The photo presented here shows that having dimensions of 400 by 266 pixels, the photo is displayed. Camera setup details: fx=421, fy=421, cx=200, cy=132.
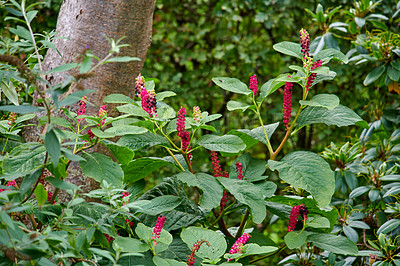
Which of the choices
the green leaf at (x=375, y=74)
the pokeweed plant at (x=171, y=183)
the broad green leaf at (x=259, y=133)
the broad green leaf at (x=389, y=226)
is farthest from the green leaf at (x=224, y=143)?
the green leaf at (x=375, y=74)

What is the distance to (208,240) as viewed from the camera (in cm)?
98

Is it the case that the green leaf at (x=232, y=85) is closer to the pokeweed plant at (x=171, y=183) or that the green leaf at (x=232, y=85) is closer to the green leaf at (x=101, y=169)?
the pokeweed plant at (x=171, y=183)

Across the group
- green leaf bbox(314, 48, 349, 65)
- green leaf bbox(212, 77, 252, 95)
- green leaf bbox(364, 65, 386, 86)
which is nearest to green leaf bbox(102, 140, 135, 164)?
green leaf bbox(212, 77, 252, 95)

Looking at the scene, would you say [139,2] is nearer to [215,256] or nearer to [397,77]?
[215,256]

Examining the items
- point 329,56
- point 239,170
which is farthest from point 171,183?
point 329,56

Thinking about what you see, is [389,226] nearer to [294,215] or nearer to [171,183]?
[294,215]

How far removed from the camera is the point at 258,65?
3.72 m

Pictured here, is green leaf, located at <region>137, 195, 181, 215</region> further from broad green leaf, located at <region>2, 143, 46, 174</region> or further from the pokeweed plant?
broad green leaf, located at <region>2, 143, 46, 174</region>

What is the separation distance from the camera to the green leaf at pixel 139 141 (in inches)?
41.8

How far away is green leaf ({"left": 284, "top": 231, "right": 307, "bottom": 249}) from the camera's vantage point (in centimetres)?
103

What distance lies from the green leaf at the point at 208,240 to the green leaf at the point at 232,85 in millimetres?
400

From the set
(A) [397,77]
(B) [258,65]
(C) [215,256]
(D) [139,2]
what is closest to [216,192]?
(C) [215,256]

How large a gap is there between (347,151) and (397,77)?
0.42 metres

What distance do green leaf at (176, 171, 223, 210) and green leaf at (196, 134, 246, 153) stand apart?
78mm
